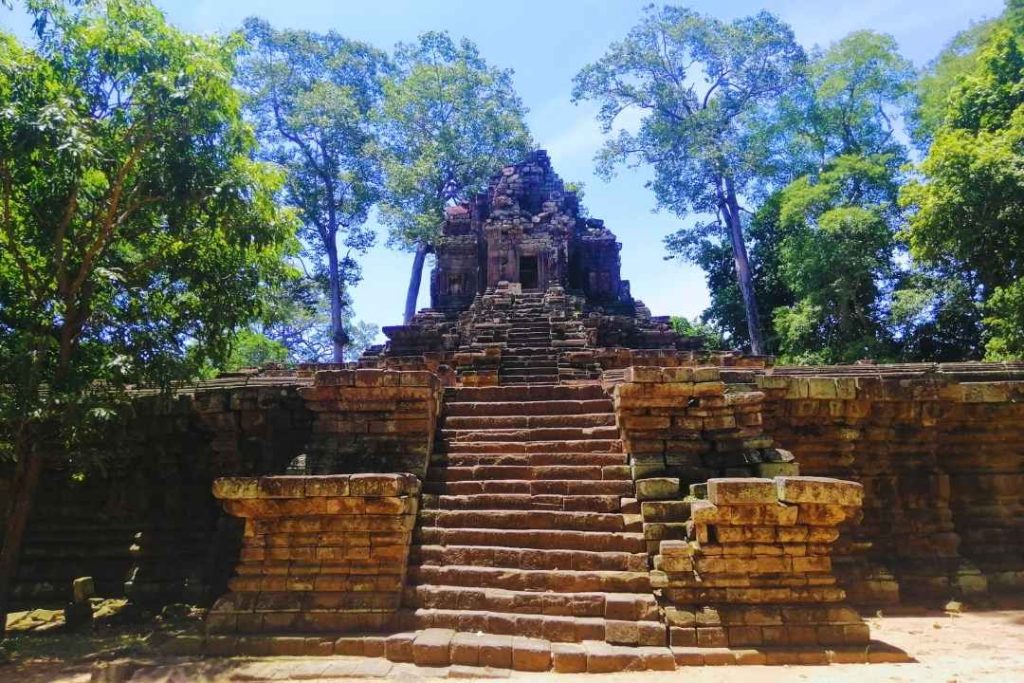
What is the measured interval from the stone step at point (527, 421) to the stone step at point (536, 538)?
1.57 m

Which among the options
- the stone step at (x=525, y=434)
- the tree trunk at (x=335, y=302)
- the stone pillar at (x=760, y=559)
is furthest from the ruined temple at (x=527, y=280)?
the stone pillar at (x=760, y=559)

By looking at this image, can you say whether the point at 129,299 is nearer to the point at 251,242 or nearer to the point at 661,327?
the point at 251,242

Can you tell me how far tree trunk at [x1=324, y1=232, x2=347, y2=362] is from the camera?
2319 cm

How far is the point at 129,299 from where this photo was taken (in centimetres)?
642

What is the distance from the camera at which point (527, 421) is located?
7.20 metres

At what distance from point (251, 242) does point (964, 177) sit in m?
14.2

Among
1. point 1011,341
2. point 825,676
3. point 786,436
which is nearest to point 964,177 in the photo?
point 1011,341

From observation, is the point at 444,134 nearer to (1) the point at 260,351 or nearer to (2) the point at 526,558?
(1) the point at 260,351

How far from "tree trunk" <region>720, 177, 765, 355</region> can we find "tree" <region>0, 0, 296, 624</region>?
19210 mm

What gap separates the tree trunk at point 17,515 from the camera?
573 cm

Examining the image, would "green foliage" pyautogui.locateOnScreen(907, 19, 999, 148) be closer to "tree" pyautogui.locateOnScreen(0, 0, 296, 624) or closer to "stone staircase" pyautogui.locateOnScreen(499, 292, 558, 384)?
"stone staircase" pyautogui.locateOnScreen(499, 292, 558, 384)

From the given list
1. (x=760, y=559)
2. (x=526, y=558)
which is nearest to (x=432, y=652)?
(x=526, y=558)

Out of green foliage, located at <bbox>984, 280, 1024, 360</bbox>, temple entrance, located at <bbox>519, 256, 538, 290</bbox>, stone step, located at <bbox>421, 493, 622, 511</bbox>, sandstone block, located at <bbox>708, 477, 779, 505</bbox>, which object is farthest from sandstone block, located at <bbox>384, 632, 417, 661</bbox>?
temple entrance, located at <bbox>519, 256, 538, 290</bbox>

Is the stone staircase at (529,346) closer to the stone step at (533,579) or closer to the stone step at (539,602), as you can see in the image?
the stone step at (533,579)
